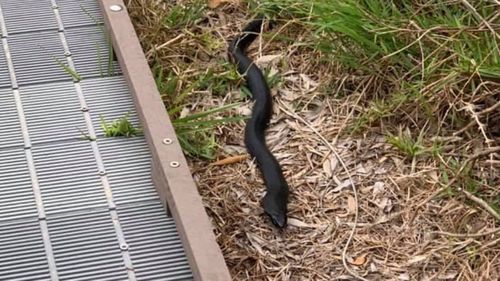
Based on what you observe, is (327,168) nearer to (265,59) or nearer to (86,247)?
(265,59)

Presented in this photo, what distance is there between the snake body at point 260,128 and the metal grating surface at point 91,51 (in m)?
0.48

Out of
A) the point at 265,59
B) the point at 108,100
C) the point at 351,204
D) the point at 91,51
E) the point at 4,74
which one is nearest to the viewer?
the point at 351,204

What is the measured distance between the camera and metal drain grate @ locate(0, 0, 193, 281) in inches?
117

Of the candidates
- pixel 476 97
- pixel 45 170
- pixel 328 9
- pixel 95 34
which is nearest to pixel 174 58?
pixel 95 34

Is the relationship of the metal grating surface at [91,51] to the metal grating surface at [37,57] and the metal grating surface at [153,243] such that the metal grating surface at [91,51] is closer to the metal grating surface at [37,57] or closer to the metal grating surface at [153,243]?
the metal grating surface at [37,57]

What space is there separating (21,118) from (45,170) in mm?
310

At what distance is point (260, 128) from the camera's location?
366 cm

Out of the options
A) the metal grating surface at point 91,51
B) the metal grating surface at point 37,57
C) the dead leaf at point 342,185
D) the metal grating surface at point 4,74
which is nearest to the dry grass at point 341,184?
the dead leaf at point 342,185

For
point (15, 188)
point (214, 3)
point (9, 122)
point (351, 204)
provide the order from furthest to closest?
point (214, 3)
point (9, 122)
point (351, 204)
point (15, 188)

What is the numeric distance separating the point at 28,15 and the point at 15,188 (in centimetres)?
107

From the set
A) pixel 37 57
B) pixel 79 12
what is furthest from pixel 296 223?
pixel 79 12

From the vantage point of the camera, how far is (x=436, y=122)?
3531 millimetres

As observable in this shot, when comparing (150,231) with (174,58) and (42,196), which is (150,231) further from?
(174,58)

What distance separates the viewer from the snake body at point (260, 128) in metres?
3.30
